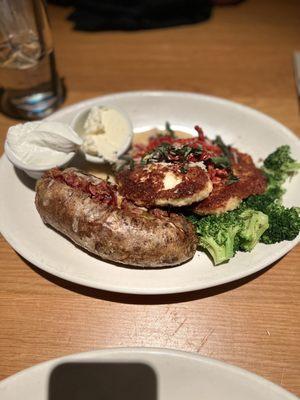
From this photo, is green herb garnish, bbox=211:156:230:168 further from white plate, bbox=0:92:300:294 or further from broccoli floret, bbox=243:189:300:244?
white plate, bbox=0:92:300:294

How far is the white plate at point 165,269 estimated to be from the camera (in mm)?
1719

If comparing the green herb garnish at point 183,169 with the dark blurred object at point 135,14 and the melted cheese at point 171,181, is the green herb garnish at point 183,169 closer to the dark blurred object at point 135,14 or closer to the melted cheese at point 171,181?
the melted cheese at point 171,181

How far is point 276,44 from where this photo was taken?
140 inches

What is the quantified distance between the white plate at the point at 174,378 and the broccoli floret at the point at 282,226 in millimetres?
667

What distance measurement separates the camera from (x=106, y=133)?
92.7 inches

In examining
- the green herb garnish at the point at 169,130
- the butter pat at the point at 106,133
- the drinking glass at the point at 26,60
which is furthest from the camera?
the drinking glass at the point at 26,60

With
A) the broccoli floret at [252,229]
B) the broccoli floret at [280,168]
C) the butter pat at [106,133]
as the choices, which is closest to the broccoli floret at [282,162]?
the broccoli floret at [280,168]

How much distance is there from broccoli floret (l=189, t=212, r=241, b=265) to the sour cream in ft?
2.71

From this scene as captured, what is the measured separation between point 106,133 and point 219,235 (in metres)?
0.99

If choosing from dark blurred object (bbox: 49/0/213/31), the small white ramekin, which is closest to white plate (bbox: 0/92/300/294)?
the small white ramekin

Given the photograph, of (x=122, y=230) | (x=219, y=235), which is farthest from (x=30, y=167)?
(x=219, y=235)

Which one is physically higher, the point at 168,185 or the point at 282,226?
the point at 168,185

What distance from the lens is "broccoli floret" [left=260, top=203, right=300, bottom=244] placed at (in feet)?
5.99

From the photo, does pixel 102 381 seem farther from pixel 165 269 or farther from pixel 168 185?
pixel 168 185
